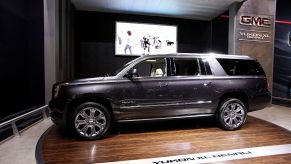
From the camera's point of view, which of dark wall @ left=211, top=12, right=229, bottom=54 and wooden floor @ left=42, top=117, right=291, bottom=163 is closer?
wooden floor @ left=42, top=117, right=291, bottom=163

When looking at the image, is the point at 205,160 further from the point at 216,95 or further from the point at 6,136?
the point at 6,136

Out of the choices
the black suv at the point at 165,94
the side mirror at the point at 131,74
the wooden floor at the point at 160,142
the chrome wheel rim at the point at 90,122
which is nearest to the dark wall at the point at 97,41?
the wooden floor at the point at 160,142

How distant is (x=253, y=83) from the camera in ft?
14.9

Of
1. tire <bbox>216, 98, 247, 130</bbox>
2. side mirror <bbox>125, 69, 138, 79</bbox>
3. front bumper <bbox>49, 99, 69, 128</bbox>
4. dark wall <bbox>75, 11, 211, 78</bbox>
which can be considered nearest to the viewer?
front bumper <bbox>49, 99, 69, 128</bbox>

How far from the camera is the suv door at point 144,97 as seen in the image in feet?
12.8

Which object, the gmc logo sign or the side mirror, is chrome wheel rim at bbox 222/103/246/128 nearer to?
the side mirror

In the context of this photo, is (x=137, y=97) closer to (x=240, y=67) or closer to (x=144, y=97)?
(x=144, y=97)

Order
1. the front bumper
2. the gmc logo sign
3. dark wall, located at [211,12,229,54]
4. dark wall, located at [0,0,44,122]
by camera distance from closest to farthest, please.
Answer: the front bumper < dark wall, located at [0,0,44,122] < the gmc logo sign < dark wall, located at [211,12,229,54]

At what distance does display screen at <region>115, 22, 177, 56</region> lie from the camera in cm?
805

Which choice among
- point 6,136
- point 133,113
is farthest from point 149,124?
point 6,136

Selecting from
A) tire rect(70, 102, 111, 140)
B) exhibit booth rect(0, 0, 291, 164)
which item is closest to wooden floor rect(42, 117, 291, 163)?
exhibit booth rect(0, 0, 291, 164)

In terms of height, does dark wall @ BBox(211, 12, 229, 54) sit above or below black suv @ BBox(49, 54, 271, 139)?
above

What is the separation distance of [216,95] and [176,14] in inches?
182

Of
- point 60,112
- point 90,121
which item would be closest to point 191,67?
point 90,121
